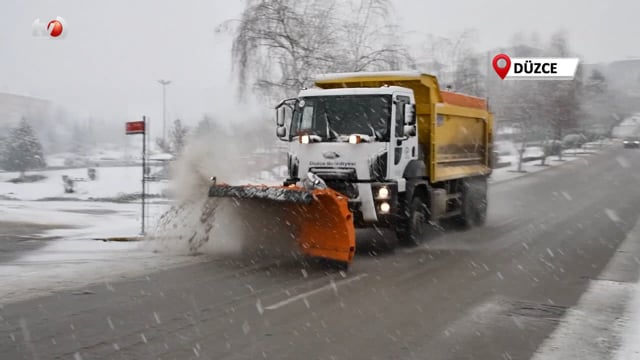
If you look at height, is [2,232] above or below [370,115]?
below

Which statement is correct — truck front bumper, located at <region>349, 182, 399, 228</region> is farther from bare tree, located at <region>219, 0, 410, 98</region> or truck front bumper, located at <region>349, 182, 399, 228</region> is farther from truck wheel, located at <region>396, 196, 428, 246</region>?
bare tree, located at <region>219, 0, 410, 98</region>

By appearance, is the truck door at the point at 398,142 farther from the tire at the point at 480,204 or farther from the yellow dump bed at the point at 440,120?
the tire at the point at 480,204

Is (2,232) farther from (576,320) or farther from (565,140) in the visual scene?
(565,140)

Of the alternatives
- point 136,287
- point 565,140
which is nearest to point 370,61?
point 136,287

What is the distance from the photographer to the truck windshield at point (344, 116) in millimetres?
11836

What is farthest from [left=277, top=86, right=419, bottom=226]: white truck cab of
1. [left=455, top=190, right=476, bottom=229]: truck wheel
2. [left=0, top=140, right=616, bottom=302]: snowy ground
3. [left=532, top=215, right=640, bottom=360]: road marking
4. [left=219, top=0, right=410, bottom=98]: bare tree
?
[left=219, top=0, right=410, bottom=98]: bare tree

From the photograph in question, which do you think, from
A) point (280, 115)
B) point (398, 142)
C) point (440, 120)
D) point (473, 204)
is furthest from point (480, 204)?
point (280, 115)

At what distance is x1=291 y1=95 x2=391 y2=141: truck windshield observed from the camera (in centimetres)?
1184

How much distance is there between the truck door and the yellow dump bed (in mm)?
1023

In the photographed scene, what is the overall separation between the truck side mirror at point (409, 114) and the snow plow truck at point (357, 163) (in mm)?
20

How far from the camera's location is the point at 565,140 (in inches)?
2507

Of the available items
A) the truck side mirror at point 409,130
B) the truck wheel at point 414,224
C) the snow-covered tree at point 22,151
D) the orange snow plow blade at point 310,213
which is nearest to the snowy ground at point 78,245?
the orange snow plow blade at point 310,213

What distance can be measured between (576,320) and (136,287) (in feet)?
17.3

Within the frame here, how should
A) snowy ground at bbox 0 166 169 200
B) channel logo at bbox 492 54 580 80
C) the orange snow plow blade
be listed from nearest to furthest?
the orange snow plow blade, snowy ground at bbox 0 166 169 200, channel logo at bbox 492 54 580 80
